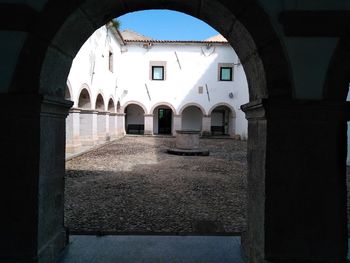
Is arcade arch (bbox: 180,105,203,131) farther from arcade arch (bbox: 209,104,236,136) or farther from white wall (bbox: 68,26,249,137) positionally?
white wall (bbox: 68,26,249,137)

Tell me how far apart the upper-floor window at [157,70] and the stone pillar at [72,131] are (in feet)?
39.3

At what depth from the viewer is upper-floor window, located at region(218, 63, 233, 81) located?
22734 millimetres

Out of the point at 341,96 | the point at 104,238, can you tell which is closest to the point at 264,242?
the point at 341,96

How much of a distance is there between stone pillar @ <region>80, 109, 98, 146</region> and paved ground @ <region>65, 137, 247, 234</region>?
3.43 metres

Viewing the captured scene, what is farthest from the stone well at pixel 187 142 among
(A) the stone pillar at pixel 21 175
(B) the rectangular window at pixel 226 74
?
(A) the stone pillar at pixel 21 175

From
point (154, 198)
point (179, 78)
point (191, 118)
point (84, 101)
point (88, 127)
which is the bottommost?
point (154, 198)

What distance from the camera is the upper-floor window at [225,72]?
22.7 meters

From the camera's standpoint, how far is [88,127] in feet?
44.5

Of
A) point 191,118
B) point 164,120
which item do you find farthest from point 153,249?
point 164,120

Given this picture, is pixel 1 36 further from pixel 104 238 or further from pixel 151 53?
pixel 151 53

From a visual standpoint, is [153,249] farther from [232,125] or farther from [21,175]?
[232,125]

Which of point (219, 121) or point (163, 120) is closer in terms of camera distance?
point (163, 120)

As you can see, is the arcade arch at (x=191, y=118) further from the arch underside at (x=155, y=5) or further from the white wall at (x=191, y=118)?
the arch underside at (x=155, y=5)

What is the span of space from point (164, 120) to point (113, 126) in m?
7.52
